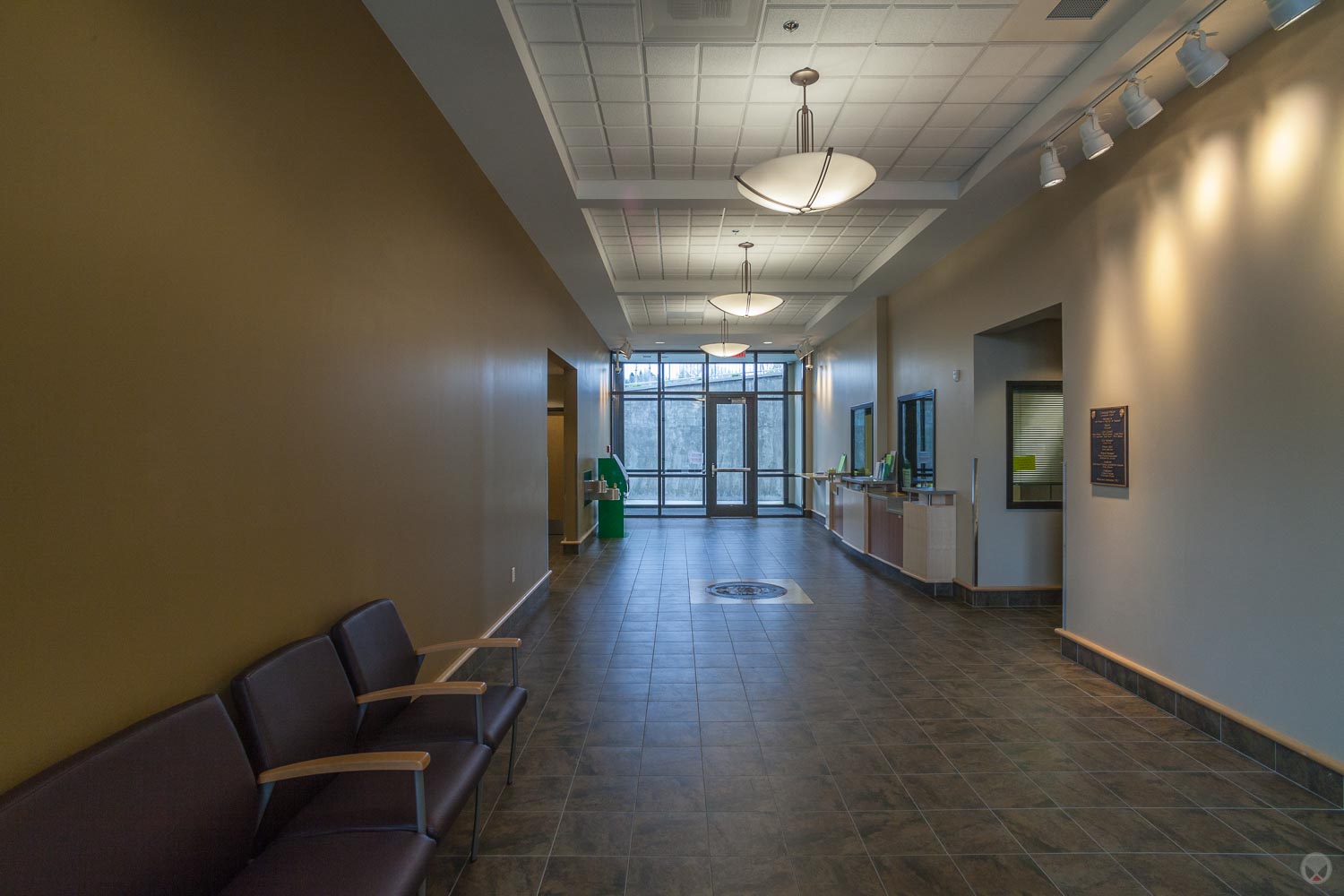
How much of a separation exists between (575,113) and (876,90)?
1.87m

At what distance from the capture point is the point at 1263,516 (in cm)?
310

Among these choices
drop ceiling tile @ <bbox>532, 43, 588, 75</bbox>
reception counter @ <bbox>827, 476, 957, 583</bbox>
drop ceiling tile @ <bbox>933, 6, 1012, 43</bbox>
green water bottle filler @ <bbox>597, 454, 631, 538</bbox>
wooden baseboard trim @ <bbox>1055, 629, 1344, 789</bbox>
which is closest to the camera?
wooden baseboard trim @ <bbox>1055, 629, 1344, 789</bbox>

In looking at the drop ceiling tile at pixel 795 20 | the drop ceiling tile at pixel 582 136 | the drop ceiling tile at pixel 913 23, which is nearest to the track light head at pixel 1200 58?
the drop ceiling tile at pixel 913 23

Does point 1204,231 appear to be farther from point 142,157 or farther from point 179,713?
point 179,713

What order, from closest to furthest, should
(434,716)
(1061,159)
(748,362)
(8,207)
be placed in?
(8,207) → (434,716) → (1061,159) → (748,362)

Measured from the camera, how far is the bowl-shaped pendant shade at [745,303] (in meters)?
7.02

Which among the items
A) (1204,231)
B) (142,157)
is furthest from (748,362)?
(142,157)

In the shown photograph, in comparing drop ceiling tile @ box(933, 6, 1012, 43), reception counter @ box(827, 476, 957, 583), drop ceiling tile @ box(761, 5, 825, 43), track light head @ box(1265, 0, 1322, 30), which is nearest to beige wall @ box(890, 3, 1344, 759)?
track light head @ box(1265, 0, 1322, 30)

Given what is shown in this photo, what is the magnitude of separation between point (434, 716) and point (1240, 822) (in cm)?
325

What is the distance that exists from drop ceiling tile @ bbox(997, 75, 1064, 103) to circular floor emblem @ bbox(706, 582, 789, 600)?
15.2 feet

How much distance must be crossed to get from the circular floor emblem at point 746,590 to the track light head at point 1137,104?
479 cm

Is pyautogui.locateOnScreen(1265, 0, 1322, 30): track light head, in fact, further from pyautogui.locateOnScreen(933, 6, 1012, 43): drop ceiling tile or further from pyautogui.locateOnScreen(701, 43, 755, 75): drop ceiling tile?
pyautogui.locateOnScreen(701, 43, 755, 75): drop ceiling tile

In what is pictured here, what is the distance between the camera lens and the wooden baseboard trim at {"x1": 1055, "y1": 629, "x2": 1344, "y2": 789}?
2.78m

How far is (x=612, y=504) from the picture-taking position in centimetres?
1090
